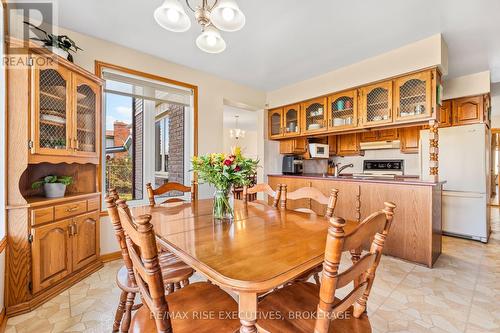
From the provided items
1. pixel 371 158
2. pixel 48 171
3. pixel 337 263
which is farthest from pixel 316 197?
pixel 371 158

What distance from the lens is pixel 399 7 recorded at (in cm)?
201

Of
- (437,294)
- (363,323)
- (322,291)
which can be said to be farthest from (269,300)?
(437,294)

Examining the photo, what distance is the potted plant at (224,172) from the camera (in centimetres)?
149

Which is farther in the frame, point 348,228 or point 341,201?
point 341,201

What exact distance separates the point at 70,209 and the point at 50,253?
0.38 m

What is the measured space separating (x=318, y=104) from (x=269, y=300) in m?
3.33

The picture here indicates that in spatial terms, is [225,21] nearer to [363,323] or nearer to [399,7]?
[399,7]

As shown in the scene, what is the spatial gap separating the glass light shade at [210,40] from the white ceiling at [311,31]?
0.47m

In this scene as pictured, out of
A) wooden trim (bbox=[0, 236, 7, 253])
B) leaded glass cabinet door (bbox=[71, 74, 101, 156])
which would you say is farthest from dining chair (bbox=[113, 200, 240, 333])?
leaded glass cabinet door (bbox=[71, 74, 101, 156])

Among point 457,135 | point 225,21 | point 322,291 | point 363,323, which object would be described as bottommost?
point 363,323

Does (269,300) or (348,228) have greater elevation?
(348,228)

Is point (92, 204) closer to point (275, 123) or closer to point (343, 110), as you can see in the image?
point (275, 123)

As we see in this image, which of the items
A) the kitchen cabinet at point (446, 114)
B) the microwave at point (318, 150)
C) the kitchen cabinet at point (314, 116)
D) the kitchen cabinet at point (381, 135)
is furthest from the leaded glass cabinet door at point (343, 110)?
the kitchen cabinet at point (446, 114)

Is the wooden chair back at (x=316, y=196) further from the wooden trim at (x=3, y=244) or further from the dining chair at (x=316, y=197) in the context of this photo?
the wooden trim at (x=3, y=244)
